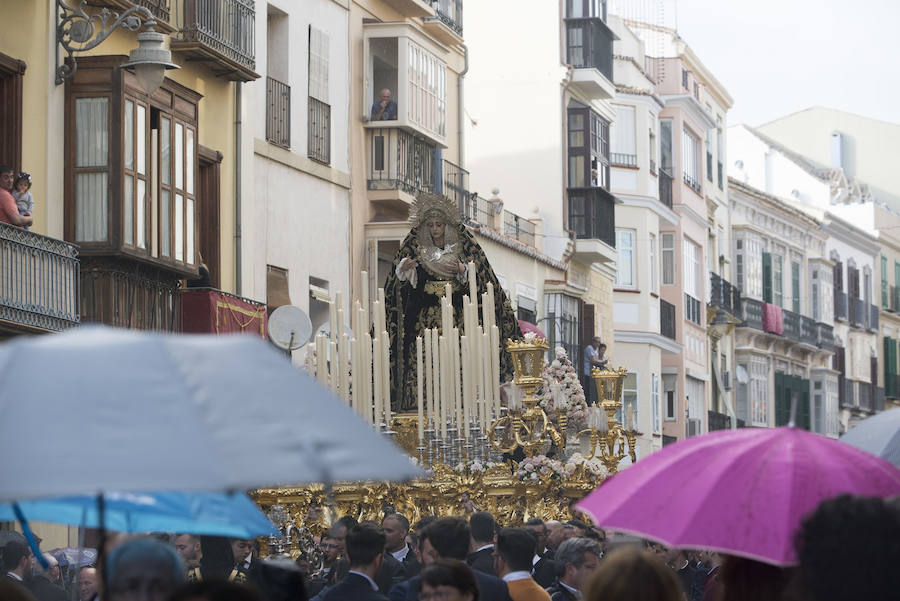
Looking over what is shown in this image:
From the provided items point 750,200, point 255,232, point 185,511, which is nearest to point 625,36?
point 750,200

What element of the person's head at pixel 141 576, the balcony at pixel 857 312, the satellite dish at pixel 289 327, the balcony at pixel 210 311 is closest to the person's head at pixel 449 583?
the person's head at pixel 141 576

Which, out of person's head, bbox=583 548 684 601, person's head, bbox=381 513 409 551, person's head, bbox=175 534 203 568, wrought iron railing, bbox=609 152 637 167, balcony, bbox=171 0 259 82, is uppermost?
wrought iron railing, bbox=609 152 637 167

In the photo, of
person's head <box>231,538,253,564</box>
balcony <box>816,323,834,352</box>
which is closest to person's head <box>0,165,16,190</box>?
person's head <box>231,538,253,564</box>

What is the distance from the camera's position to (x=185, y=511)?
574 cm

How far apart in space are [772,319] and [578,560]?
→ 41.1m

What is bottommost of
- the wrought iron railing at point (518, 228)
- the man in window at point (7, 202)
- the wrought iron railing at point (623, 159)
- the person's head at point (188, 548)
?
the person's head at point (188, 548)

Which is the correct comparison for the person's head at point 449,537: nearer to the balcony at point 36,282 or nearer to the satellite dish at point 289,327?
the satellite dish at point 289,327

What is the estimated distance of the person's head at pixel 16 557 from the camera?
10.2 meters

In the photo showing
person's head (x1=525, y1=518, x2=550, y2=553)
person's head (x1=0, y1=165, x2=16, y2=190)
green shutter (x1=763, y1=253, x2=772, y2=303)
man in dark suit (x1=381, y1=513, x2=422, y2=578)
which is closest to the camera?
man in dark suit (x1=381, y1=513, x2=422, y2=578)

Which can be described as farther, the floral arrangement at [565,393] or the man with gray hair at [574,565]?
the floral arrangement at [565,393]

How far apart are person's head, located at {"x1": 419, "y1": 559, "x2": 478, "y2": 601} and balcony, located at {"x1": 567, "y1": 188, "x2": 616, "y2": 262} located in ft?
87.5

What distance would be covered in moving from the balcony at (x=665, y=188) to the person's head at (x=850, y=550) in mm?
36263

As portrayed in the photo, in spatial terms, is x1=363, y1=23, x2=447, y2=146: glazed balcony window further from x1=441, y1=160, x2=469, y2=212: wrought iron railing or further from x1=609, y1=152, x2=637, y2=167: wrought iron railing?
x1=609, y1=152, x2=637, y2=167: wrought iron railing

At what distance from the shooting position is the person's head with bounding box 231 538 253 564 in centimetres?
1108
